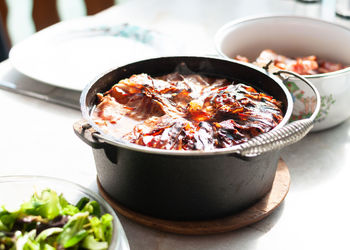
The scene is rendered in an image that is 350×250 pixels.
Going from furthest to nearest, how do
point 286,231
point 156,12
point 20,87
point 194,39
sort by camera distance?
point 156,12 → point 194,39 → point 20,87 → point 286,231

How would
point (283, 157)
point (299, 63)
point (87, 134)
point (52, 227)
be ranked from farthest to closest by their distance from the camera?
1. point (299, 63)
2. point (283, 157)
3. point (87, 134)
4. point (52, 227)

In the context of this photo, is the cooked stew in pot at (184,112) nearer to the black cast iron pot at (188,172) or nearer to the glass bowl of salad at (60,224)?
the black cast iron pot at (188,172)

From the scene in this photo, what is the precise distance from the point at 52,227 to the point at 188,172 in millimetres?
252

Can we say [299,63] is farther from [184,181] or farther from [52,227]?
[52,227]

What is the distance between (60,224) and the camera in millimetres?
740

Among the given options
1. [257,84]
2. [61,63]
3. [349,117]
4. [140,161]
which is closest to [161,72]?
[257,84]

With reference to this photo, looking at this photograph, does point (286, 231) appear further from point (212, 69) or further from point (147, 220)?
point (212, 69)

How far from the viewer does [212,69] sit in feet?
3.65

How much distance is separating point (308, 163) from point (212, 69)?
34 cm

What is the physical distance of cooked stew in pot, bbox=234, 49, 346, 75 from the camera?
126 cm

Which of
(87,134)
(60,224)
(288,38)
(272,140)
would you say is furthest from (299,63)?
(60,224)

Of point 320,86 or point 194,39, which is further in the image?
point 194,39

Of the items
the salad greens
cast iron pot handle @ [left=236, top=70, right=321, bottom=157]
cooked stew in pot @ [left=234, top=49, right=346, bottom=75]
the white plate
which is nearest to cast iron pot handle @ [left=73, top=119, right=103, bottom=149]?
the salad greens

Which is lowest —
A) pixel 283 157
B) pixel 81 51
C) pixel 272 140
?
pixel 283 157
